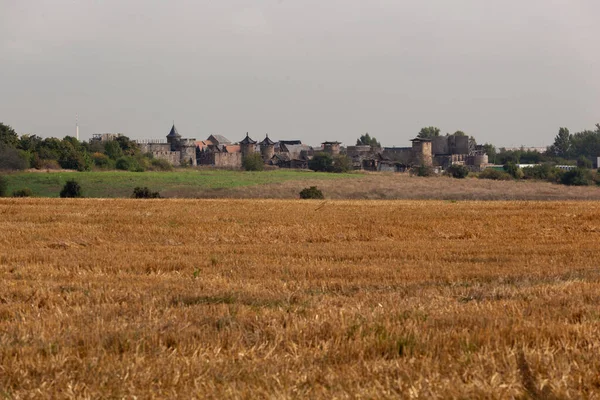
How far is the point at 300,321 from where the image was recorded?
25.2 feet

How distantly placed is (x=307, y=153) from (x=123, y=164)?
6219 centimetres

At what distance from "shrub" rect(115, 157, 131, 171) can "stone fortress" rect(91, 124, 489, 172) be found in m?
31.2

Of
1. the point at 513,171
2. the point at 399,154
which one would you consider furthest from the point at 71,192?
the point at 399,154

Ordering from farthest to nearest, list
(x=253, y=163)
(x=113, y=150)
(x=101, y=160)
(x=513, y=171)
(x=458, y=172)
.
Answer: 1. (x=113, y=150)
2. (x=253, y=163)
3. (x=101, y=160)
4. (x=513, y=171)
5. (x=458, y=172)

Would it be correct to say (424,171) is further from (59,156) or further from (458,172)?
(59,156)

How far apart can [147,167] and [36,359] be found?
387ft

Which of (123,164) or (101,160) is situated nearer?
(123,164)

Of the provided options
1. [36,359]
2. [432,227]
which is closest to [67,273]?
[36,359]

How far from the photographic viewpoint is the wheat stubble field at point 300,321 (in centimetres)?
563

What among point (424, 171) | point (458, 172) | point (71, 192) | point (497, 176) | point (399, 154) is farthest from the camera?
point (399, 154)

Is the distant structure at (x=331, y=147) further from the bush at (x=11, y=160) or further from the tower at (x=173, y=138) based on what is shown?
the bush at (x=11, y=160)

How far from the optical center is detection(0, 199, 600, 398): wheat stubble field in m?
5.63

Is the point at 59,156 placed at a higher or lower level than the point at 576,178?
higher

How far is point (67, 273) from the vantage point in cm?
1333
